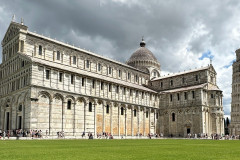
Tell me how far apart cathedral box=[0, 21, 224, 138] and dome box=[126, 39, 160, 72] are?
12.2 feet

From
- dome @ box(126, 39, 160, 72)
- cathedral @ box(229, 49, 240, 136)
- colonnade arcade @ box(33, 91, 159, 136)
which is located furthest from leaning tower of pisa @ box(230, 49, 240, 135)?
colonnade arcade @ box(33, 91, 159, 136)

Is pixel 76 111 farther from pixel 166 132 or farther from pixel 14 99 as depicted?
pixel 166 132

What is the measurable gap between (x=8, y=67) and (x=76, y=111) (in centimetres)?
1497

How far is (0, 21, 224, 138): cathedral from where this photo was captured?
37.9m

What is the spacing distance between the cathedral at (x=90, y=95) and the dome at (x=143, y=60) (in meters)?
3.73

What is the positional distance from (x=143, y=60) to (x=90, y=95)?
97.8 ft

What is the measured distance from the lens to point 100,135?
42.4 meters

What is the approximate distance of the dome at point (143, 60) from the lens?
69875 mm

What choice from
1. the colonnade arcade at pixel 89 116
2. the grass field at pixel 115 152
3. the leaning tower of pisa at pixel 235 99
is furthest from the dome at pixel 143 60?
the grass field at pixel 115 152

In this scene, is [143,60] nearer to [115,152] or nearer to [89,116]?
[89,116]

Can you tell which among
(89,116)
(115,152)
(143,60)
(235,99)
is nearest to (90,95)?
(89,116)

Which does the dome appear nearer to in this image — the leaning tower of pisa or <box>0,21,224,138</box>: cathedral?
<box>0,21,224,138</box>: cathedral

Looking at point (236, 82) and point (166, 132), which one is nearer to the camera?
point (166, 132)

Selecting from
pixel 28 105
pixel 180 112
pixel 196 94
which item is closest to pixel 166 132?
pixel 180 112
